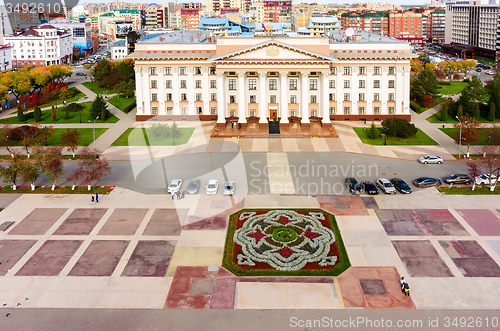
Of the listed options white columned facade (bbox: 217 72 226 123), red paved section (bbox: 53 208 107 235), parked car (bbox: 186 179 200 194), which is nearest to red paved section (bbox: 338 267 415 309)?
parked car (bbox: 186 179 200 194)

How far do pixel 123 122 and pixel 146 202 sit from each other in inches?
1598

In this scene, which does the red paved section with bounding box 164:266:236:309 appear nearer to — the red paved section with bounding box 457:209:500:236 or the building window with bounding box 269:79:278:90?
the red paved section with bounding box 457:209:500:236

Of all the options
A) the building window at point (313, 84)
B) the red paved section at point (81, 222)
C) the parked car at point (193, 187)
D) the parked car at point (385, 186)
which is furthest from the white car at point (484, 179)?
the red paved section at point (81, 222)

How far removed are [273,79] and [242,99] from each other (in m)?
6.91

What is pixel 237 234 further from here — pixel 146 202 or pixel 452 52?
A: pixel 452 52

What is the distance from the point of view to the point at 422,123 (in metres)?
85.7

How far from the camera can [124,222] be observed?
47.9 metres

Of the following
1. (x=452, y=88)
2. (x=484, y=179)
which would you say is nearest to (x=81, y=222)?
(x=484, y=179)

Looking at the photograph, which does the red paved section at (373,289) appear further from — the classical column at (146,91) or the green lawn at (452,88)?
the green lawn at (452,88)

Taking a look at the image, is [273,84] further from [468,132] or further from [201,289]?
[201,289]

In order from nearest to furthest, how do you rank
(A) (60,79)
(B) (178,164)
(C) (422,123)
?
(B) (178,164) < (C) (422,123) < (A) (60,79)

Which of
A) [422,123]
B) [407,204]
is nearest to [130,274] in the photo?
[407,204]

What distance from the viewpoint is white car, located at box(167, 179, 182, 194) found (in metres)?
54.6

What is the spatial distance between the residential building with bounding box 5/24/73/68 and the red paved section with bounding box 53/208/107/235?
502ft
